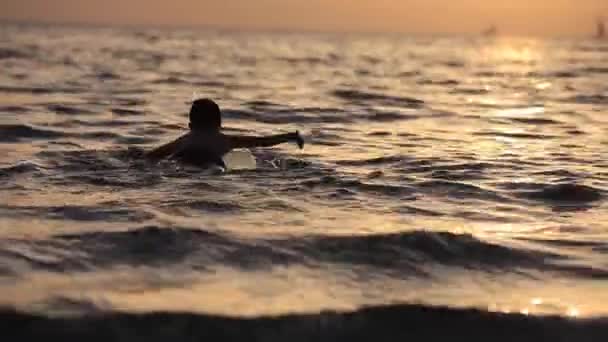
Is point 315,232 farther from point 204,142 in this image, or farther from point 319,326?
point 204,142

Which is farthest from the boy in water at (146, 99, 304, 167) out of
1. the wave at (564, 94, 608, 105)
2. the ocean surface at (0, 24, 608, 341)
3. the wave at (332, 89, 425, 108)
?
the wave at (564, 94, 608, 105)

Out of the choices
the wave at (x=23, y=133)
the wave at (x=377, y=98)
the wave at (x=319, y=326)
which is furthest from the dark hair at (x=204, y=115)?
the wave at (x=377, y=98)

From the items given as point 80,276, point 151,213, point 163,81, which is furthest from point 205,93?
point 80,276

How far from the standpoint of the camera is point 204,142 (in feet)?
31.0

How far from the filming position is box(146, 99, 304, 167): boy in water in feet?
30.5

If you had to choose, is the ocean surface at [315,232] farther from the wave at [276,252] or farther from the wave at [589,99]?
the wave at [589,99]

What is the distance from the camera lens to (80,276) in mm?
5102

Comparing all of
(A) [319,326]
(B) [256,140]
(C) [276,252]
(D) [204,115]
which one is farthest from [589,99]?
Result: (A) [319,326]

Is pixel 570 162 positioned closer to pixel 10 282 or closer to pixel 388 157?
pixel 388 157

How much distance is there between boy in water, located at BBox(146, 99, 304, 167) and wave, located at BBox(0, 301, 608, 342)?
4905 mm

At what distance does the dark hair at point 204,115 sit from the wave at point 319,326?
5289 mm

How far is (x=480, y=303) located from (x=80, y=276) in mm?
2562

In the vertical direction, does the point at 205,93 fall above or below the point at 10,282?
above

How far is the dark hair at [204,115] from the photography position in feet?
31.4
